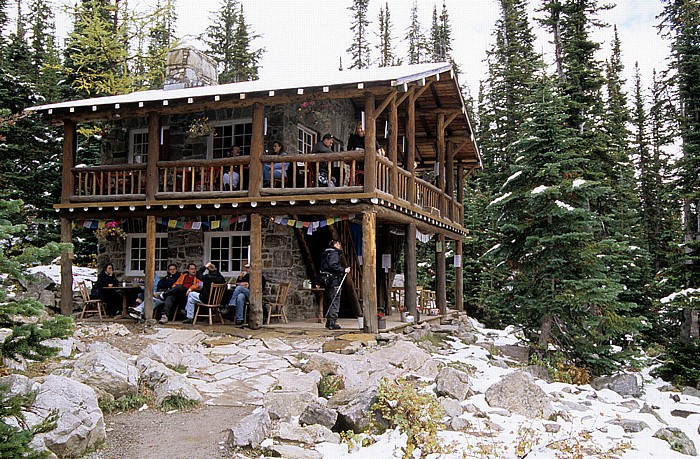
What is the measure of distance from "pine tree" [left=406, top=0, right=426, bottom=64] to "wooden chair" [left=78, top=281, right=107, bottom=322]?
29660 millimetres

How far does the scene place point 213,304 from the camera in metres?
13.2

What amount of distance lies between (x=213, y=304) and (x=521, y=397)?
7357 millimetres

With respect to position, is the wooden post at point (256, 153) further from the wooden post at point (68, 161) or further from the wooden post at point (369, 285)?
the wooden post at point (68, 161)

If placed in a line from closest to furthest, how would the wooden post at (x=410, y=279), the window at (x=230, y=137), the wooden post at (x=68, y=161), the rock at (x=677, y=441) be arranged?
the rock at (x=677, y=441)
the wooden post at (x=410, y=279)
the wooden post at (x=68, y=161)
the window at (x=230, y=137)

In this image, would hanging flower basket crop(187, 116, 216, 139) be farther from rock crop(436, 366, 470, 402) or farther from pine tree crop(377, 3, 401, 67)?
pine tree crop(377, 3, 401, 67)

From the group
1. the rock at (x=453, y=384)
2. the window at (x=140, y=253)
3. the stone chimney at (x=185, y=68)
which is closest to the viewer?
the rock at (x=453, y=384)

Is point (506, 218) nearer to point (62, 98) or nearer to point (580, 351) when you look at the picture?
point (580, 351)

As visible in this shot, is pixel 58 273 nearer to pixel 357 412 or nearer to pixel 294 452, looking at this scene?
pixel 357 412

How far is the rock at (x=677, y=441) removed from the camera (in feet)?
26.5

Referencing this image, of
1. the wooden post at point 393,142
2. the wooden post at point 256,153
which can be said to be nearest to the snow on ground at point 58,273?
the wooden post at point 256,153

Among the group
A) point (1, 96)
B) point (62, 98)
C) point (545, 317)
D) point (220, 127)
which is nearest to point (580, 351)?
point (545, 317)

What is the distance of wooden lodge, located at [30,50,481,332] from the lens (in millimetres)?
11953

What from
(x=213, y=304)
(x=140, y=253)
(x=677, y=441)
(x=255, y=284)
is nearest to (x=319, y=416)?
(x=677, y=441)

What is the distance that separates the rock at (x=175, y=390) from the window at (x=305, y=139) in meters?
8.28
